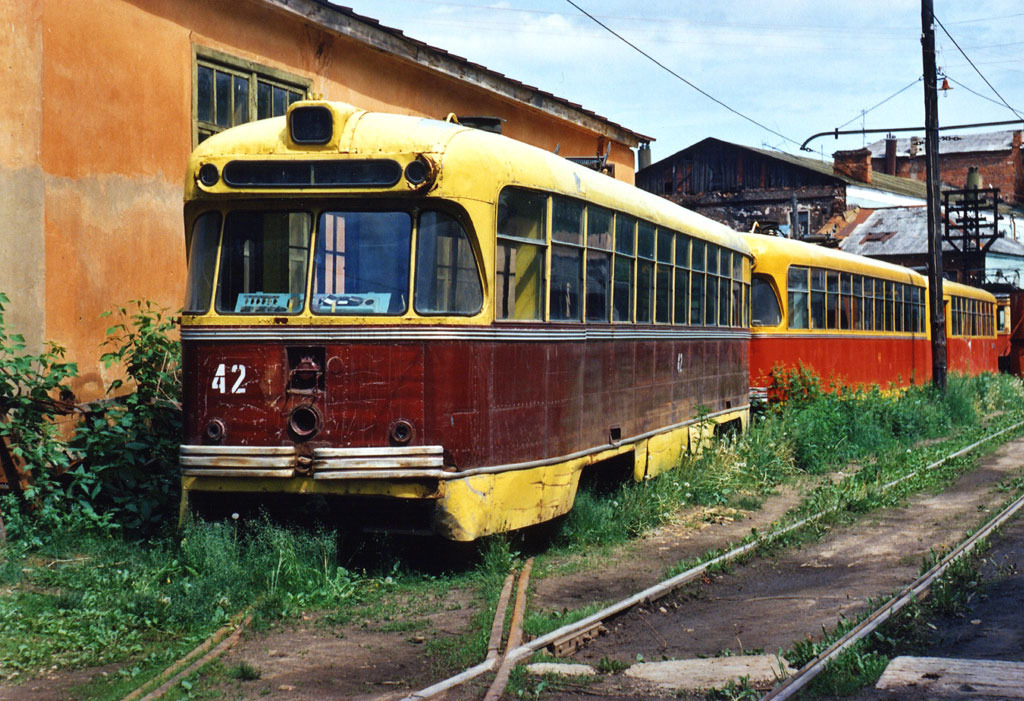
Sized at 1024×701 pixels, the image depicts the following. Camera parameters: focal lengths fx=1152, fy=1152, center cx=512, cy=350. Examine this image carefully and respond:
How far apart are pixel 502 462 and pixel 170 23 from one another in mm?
5306

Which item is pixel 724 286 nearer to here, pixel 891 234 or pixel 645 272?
pixel 645 272

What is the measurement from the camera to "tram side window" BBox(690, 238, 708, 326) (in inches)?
467

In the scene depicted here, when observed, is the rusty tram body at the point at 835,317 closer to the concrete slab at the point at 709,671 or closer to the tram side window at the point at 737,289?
the tram side window at the point at 737,289

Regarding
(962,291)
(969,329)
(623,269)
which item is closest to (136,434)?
(623,269)

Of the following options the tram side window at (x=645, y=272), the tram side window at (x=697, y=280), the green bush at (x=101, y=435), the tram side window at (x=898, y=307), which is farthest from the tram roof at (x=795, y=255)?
the green bush at (x=101, y=435)

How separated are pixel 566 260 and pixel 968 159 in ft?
217

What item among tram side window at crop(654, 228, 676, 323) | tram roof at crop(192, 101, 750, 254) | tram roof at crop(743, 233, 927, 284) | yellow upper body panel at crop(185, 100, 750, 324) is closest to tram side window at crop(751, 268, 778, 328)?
tram roof at crop(743, 233, 927, 284)

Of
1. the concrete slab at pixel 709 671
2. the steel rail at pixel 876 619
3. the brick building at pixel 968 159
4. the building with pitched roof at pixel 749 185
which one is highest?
the brick building at pixel 968 159

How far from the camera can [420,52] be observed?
13422mm

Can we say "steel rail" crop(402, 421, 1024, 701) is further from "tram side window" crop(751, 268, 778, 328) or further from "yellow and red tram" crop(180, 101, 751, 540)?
"tram side window" crop(751, 268, 778, 328)

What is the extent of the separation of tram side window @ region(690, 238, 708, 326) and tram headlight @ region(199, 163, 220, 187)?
5.80 meters

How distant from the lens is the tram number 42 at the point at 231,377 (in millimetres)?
7180

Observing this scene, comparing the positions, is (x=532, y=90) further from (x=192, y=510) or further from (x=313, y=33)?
(x=192, y=510)

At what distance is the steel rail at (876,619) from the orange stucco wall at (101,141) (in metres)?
6.16
